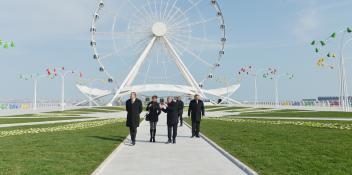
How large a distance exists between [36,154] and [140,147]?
347 centimetres

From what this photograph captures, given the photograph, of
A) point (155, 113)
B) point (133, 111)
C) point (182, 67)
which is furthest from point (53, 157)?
point (182, 67)

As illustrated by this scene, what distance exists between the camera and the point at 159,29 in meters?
63.7

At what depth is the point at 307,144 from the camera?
13000mm

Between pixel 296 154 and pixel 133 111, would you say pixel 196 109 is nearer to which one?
pixel 133 111

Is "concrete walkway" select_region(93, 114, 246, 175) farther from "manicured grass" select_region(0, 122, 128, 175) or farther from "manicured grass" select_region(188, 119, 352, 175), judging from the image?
"manicured grass" select_region(188, 119, 352, 175)

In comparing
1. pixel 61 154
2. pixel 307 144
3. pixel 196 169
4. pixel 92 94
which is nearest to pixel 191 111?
pixel 307 144

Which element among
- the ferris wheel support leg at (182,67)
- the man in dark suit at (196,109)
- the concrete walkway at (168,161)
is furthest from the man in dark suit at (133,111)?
the ferris wheel support leg at (182,67)

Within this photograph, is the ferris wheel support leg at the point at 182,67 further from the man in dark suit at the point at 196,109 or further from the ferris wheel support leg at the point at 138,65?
the man in dark suit at the point at 196,109

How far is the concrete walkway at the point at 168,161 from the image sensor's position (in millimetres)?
8570

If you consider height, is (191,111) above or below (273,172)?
above

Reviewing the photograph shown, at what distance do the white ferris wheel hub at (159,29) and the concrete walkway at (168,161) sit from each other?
2015 inches

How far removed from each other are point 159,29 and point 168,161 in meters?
54.9

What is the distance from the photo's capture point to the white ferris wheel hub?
63.3m

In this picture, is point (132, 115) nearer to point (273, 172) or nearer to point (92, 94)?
point (273, 172)
